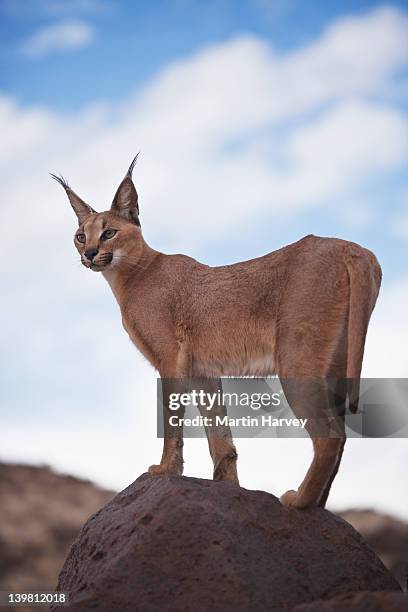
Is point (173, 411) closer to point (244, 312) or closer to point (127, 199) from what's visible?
point (244, 312)

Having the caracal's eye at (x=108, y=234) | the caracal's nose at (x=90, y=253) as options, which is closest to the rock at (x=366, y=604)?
the caracal's nose at (x=90, y=253)

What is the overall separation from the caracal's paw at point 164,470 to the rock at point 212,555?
0.24 meters

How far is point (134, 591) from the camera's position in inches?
205

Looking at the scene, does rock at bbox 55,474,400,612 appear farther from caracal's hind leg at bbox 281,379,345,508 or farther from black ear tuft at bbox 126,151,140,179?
black ear tuft at bbox 126,151,140,179

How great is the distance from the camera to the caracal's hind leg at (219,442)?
6645 millimetres

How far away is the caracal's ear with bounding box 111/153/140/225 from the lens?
710cm

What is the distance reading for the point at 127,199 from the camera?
7.14m

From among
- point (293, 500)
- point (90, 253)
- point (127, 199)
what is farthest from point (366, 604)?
point (127, 199)

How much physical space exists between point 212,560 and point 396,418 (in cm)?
221

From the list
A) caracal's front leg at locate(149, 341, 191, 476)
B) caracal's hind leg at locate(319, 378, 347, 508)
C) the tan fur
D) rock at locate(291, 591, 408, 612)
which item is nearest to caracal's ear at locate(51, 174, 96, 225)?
the tan fur

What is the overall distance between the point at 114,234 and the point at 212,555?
2945 millimetres

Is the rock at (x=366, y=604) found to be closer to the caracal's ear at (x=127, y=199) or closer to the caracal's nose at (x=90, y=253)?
the caracal's nose at (x=90, y=253)

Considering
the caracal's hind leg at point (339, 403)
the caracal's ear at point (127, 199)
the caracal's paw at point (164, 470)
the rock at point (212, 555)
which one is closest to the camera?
the rock at point (212, 555)

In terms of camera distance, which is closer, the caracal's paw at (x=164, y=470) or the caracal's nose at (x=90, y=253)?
the caracal's paw at (x=164, y=470)
